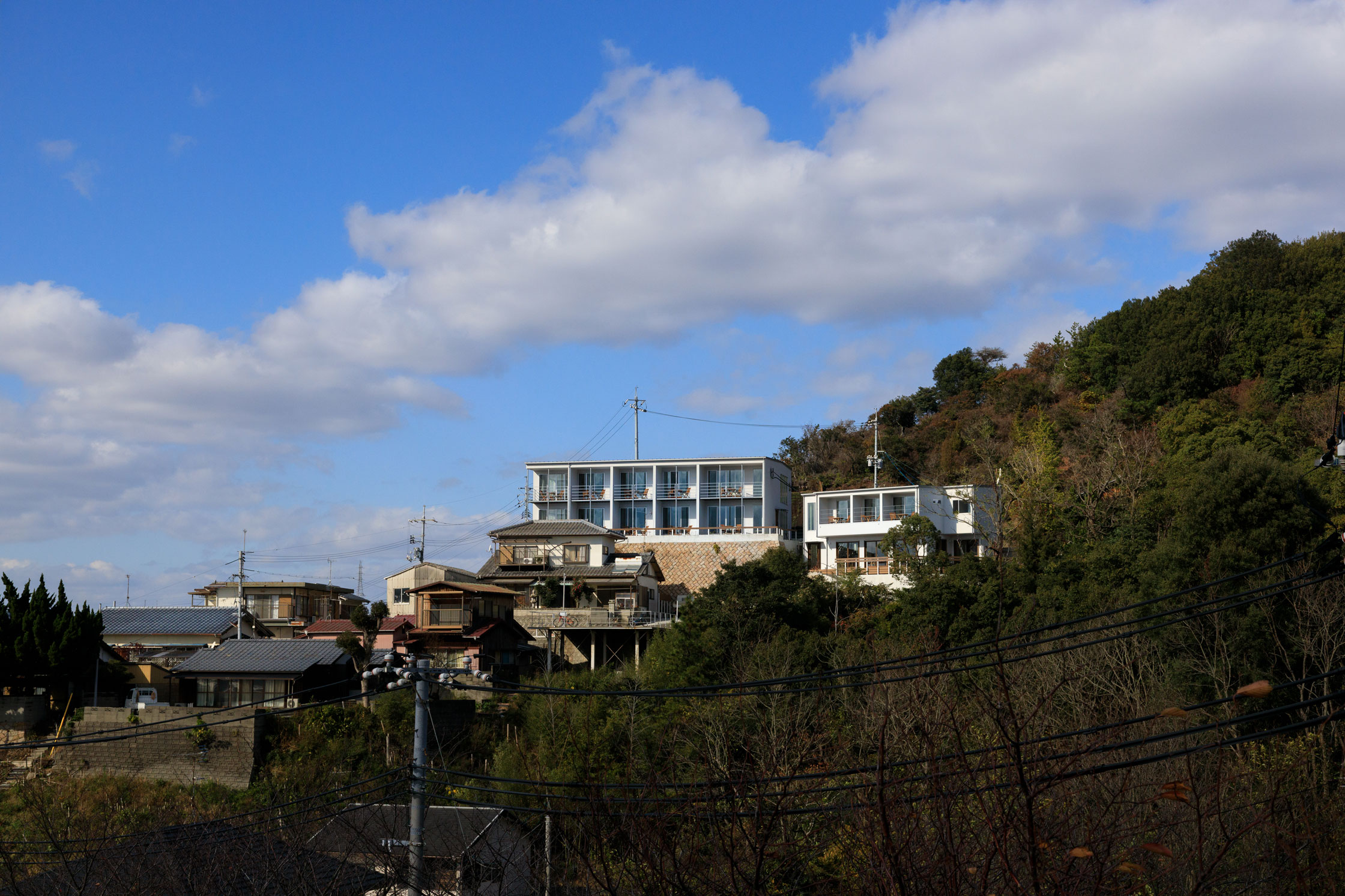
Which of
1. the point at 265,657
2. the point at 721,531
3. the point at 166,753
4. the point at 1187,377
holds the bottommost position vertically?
the point at 166,753

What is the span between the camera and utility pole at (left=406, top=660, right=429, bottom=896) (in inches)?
268

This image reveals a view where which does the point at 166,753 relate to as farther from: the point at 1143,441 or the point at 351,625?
the point at 1143,441

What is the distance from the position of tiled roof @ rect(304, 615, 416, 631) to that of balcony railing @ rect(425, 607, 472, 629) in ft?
6.04

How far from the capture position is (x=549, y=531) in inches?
1597

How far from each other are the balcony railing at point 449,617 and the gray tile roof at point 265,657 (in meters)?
4.54

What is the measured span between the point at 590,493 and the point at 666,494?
3.74 metres

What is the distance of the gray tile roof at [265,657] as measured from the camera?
26.9 metres

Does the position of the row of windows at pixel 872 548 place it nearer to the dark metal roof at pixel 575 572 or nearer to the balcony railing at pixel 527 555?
the dark metal roof at pixel 575 572

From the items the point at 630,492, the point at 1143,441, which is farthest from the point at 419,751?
the point at 630,492

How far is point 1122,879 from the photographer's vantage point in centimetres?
527

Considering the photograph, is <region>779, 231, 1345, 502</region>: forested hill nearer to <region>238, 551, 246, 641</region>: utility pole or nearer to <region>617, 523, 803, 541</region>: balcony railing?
<region>617, 523, 803, 541</region>: balcony railing

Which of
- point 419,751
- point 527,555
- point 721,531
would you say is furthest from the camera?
point 721,531

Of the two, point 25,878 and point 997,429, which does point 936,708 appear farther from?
point 997,429

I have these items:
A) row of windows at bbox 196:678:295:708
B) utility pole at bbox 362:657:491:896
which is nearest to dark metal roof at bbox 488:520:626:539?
row of windows at bbox 196:678:295:708
